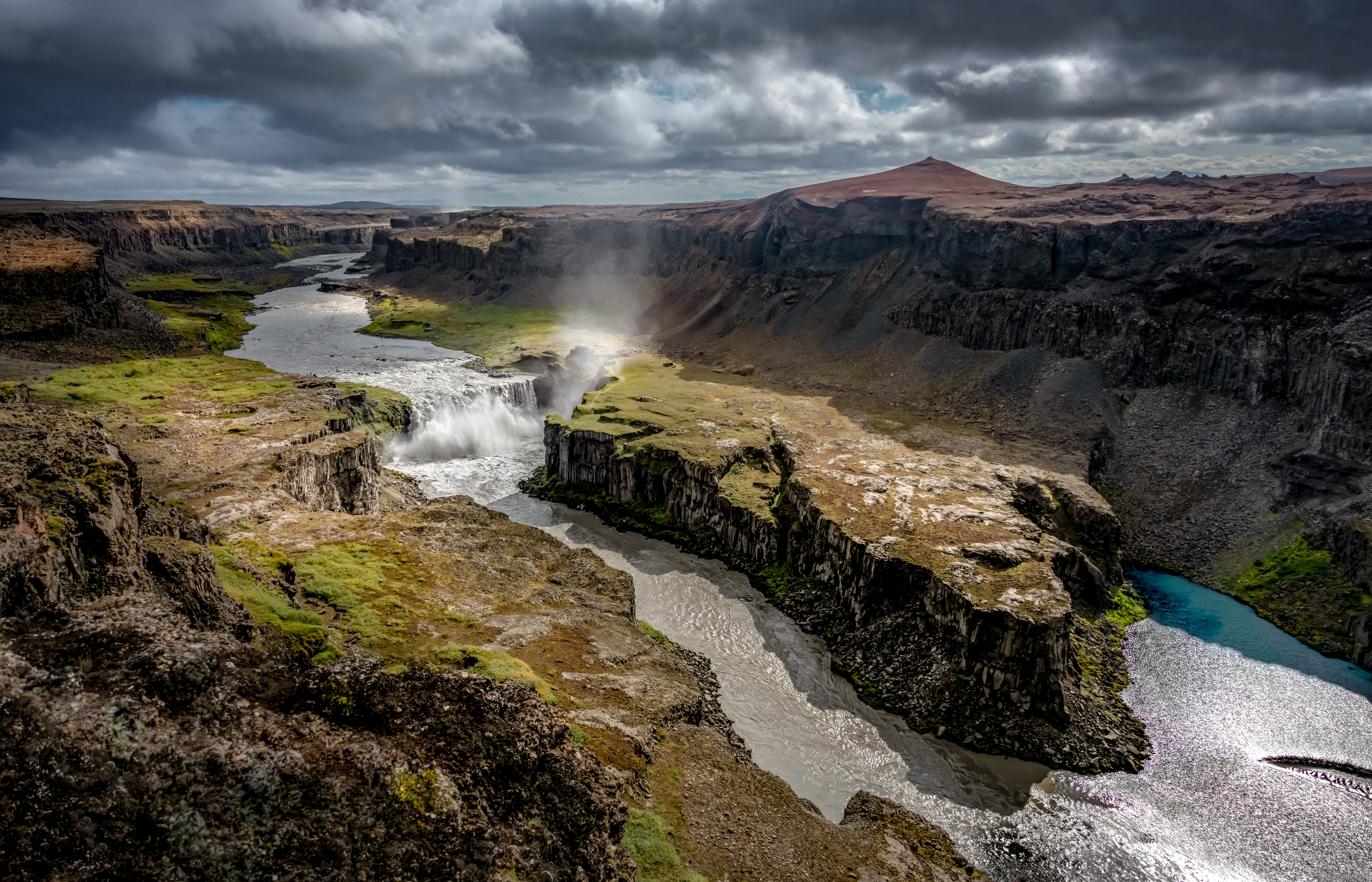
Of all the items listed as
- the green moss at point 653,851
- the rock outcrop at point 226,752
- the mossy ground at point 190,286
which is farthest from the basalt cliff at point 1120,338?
the mossy ground at point 190,286

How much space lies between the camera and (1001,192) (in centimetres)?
12094

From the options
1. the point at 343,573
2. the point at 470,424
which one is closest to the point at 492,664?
the point at 343,573

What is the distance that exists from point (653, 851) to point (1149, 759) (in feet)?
98.3

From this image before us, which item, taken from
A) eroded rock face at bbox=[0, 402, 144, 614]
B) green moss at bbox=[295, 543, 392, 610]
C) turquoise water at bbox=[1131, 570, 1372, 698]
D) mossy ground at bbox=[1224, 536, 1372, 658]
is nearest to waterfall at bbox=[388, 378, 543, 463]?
green moss at bbox=[295, 543, 392, 610]

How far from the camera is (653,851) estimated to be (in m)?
23.2

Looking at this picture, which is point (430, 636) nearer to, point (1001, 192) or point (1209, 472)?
point (1209, 472)

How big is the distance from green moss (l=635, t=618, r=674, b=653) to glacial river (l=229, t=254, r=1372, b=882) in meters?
3.14

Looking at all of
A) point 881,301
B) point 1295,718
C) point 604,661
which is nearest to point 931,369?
point 881,301

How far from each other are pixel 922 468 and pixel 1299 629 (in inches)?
1073

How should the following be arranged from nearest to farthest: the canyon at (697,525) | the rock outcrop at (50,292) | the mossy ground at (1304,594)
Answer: the canyon at (697,525) < the mossy ground at (1304,594) < the rock outcrop at (50,292)

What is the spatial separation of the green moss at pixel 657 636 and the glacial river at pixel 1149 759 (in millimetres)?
3143

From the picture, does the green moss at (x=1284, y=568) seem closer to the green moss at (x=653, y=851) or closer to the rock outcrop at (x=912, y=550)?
the rock outcrop at (x=912, y=550)

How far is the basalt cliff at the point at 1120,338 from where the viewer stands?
60.3 m

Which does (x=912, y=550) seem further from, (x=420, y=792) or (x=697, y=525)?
(x=420, y=792)
